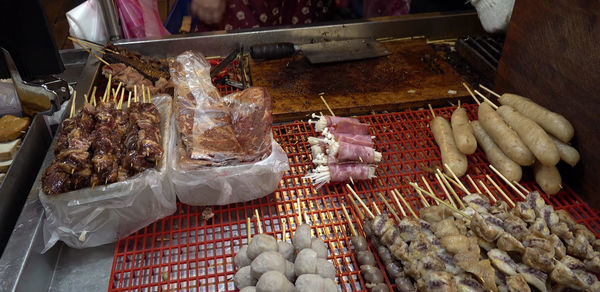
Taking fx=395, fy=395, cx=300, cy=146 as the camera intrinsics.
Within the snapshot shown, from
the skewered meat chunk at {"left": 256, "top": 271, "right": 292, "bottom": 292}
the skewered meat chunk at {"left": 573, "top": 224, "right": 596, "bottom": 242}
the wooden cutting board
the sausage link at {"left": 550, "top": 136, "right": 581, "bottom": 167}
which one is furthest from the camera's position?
the wooden cutting board

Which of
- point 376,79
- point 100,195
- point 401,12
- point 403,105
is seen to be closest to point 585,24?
point 403,105

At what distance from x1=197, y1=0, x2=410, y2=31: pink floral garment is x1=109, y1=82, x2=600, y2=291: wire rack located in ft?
10.3

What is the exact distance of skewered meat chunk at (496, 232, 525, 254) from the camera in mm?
2238

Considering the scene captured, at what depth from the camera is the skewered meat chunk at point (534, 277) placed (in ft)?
7.06

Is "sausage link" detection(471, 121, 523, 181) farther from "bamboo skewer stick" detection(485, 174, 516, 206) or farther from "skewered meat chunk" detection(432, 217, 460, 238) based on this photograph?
"skewered meat chunk" detection(432, 217, 460, 238)

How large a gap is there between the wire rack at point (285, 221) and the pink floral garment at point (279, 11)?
10.3 ft

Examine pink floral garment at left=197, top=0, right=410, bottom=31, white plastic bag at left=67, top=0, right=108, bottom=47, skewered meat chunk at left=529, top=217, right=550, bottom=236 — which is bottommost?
skewered meat chunk at left=529, top=217, right=550, bottom=236

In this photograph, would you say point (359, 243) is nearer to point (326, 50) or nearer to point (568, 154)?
point (568, 154)

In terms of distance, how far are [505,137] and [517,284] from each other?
1293mm

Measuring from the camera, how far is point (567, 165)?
3.05 m

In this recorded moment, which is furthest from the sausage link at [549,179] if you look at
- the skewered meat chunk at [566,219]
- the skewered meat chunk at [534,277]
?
the skewered meat chunk at [534,277]

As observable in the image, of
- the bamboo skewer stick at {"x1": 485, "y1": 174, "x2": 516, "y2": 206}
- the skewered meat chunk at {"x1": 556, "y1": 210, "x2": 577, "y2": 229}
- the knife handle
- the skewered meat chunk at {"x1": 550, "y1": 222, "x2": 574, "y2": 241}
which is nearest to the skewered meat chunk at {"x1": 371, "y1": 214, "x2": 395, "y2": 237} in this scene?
the bamboo skewer stick at {"x1": 485, "y1": 174, "x2": 516, "y2": 206}

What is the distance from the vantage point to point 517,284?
205 cm

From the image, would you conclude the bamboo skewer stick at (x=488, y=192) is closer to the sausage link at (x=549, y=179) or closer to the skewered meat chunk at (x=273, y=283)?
the sausage link at (x=549, y=179)
